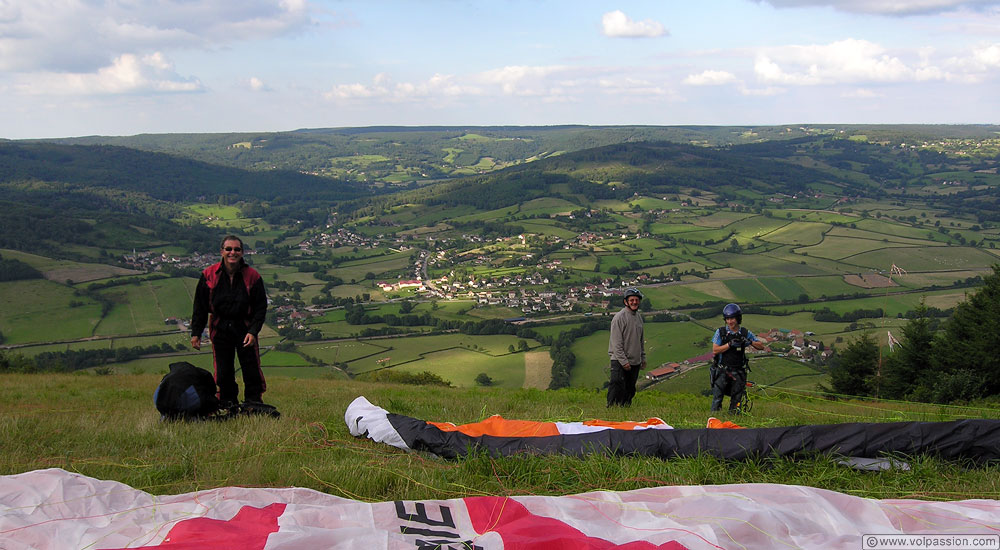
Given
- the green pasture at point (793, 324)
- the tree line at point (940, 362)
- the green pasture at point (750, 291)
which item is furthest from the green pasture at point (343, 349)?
the green pasture at point (750, 291)

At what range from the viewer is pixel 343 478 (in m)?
3.77

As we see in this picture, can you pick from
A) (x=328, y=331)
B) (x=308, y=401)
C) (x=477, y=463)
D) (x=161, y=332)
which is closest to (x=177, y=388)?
(x=308, y=401)

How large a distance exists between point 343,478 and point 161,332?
4523 cm

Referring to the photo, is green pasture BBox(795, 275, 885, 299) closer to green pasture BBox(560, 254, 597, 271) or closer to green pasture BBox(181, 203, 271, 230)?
green pasture BBox(560, 254, 597, 271)

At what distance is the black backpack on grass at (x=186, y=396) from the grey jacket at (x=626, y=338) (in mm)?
5101

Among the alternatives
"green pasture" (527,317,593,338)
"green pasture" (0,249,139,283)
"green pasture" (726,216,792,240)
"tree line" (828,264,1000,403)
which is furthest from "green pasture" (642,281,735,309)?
"green pasture" (0,249,139,283)

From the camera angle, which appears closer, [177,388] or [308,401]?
[177,388]

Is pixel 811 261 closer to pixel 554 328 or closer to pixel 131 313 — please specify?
pixel 554 328

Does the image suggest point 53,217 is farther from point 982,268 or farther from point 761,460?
point 982,268

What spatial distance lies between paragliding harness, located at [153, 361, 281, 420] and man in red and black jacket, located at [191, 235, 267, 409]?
28 centimetres

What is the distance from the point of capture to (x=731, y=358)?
308 inches

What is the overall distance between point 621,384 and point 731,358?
1.59 meters

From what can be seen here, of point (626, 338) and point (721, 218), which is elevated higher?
point (626, 338)

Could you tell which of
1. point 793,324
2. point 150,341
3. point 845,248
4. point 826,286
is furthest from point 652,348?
point 845,248
